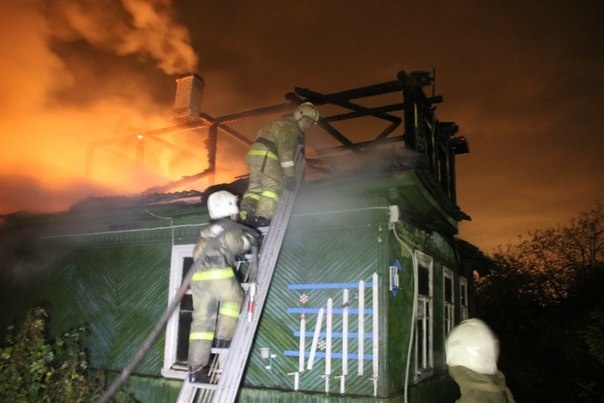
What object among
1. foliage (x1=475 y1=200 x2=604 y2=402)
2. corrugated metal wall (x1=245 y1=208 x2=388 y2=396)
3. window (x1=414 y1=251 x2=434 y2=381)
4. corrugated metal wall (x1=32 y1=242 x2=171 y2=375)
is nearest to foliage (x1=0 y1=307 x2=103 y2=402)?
corrugated metal wall (x1=32 y1=242 x2=171 y2=375)

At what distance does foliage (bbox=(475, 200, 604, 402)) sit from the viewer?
1455 centimetres

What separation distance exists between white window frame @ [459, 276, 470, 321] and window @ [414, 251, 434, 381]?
304cm

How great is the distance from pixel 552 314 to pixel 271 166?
62.6 feet

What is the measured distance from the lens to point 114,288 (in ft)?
26.4

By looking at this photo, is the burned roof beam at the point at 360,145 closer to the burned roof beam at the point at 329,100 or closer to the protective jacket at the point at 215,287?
the burned roof beam at the point at 329,100

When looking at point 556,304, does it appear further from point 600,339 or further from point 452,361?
point 452,361

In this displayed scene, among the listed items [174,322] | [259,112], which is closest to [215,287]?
[174,322]

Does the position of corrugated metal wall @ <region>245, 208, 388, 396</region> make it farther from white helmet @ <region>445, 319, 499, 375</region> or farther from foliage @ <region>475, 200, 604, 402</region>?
foliage @ <region>475, 200, 604, 402</region>

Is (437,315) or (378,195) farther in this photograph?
(437,315)

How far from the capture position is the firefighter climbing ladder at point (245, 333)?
12.6 feet

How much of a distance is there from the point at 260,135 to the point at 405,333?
3.50m

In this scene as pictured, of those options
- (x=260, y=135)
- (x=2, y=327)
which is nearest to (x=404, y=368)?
(x=260, y=135)

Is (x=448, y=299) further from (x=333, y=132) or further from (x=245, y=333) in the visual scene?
(x=245, y=333)

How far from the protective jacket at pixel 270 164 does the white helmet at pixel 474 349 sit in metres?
3.15
